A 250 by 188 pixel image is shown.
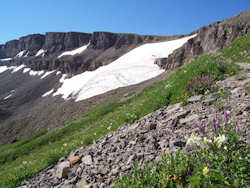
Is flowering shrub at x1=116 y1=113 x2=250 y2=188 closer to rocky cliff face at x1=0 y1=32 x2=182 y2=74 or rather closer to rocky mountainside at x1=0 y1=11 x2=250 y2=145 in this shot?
rocky mountainside at x1=0 y1=11 x2=250 y2=145

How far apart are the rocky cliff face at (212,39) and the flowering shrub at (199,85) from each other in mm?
21711

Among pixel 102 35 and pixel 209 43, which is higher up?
pixel 102 35

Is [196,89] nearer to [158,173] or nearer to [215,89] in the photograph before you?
[215,89]

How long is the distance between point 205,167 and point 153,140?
2267 millimetres

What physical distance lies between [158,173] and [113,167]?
140cm

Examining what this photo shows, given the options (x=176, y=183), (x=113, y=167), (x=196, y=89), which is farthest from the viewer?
(x=196, y=89)

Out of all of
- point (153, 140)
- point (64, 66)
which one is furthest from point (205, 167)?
point (64, 66)

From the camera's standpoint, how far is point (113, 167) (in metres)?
4.63

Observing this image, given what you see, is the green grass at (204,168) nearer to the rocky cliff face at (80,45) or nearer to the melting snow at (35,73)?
the rocky cliff face at (80,45)

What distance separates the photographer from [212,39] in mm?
33312

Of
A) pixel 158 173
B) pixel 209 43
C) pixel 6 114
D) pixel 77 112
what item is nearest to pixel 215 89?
pixel 158 173

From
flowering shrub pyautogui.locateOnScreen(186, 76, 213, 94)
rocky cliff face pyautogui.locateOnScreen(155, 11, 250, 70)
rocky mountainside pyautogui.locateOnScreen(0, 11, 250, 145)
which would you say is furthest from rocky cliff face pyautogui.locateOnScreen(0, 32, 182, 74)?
flowering shrub pyautogui.locateOnScreen(186, 76, 213, 94)

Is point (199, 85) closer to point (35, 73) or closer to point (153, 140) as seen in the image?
point (153, 140)

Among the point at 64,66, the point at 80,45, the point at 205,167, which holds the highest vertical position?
the point at 80,45
